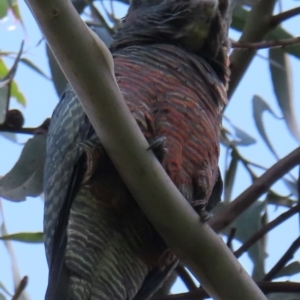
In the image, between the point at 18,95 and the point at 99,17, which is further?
the point at 18,95

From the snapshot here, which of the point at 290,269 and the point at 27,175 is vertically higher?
the point at 27,175

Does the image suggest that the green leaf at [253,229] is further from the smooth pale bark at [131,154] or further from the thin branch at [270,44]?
the smooth pale bark at [131,154]

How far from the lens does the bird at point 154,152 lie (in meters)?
1.27

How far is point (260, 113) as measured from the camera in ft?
6.44

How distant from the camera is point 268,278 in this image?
4.77 feet

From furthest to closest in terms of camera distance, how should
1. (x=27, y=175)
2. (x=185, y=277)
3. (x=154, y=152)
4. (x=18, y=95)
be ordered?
(x=18, y=95), (x=27, y=175), (x=185, y=277), (x=154, y=152)

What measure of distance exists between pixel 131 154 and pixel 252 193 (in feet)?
1.82

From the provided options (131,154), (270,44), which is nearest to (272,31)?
(270,44)

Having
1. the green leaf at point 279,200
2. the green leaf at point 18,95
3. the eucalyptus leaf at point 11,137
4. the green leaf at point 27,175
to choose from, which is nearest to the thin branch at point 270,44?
the green leaf at point 279,200

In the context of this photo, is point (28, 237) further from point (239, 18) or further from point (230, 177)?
point (239, 18)

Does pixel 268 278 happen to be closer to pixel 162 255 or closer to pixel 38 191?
pixel 162 255

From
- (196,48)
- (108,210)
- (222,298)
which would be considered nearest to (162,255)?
(108,210)

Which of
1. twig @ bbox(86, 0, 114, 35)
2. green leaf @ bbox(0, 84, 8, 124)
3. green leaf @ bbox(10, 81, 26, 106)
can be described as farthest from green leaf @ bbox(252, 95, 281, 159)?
green leaf @ bbox(10, 81, 26, 106)

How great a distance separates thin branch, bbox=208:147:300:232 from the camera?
4.89 ft
